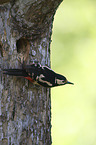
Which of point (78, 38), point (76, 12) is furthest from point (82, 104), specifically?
point (76, 12)

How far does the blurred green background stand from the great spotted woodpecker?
5.56 m

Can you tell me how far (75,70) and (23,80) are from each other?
5987 mm

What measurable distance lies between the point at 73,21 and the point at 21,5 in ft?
20.7

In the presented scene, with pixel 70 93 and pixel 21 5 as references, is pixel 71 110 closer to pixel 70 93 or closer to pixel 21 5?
pixel 70 93

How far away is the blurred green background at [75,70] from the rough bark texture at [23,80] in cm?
532

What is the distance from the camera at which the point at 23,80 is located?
370 cm

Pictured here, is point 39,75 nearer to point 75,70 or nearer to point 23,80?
point 23,80

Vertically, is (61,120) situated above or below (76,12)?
below

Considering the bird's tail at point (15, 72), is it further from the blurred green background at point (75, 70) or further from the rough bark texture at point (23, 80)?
the blurred green background at point (75, 70)

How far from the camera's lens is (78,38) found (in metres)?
9.79

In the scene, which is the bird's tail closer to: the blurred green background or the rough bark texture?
the rough bark texture

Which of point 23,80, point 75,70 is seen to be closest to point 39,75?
point 23,80

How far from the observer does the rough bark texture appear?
356cm

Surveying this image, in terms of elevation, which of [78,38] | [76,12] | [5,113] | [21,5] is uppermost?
[76,12]
